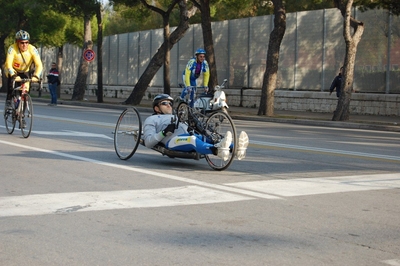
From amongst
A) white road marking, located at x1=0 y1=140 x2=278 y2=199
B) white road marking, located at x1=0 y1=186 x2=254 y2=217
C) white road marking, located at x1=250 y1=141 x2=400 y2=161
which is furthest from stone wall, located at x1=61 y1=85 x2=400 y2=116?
white road marking, located at x1=0 y1=186 x2=254 y2=217


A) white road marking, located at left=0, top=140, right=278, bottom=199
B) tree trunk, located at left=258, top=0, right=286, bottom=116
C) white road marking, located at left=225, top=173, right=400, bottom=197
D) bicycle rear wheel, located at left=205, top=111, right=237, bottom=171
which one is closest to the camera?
white road marking, located at left=0, top=140, right=278, bottom=199

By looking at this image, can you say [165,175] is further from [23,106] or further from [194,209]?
[23,106]

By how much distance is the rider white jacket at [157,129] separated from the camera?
11758 mm

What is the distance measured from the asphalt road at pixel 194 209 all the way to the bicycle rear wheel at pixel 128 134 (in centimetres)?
18

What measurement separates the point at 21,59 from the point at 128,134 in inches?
169

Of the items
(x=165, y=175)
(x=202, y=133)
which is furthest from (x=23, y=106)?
(x=165, y=175)

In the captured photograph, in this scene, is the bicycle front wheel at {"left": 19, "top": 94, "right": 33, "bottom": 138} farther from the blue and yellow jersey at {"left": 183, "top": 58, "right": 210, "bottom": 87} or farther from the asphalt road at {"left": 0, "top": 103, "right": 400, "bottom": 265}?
the blue and yellow jersey at {"left": 183, "top": 58, "right": 210, "bottom": 87}

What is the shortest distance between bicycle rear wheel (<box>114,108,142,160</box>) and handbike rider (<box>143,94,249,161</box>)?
0.24 metres

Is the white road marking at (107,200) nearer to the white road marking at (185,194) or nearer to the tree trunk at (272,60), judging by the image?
the white road marking at (185,194)

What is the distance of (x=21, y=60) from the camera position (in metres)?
15.8

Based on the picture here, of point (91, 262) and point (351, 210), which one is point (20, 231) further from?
point (351, 210)

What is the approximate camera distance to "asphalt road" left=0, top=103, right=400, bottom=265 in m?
6.46

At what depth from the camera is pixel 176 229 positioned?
287 inches

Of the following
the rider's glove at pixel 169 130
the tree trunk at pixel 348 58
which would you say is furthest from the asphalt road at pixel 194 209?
the tree trunk at pixel 348 58
